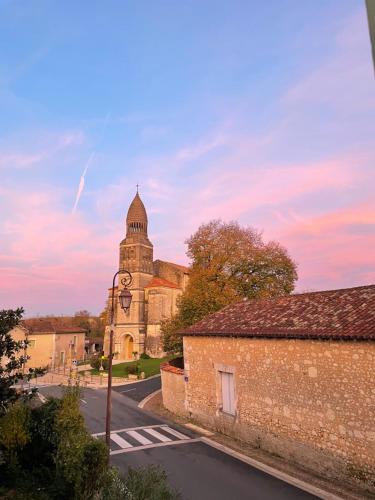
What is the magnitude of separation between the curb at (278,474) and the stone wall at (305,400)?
90 centimetres

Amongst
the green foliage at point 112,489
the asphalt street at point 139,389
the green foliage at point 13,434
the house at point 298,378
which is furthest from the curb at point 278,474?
the asphalt street at point 139,389

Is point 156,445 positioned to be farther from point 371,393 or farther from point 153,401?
point 153,401

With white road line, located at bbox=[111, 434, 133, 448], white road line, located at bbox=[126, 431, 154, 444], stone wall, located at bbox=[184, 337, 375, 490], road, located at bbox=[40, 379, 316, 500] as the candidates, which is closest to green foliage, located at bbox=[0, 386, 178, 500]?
road, located at bbox=[40, 379, 316, 500]

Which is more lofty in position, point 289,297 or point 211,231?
point 211,231

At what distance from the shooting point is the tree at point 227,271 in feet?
99.2

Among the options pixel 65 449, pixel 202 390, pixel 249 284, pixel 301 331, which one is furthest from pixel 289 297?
pixel 249 284

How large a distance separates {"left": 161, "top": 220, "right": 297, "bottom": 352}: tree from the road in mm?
11552

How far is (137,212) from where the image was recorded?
58781 mm

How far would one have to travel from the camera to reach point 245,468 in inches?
465

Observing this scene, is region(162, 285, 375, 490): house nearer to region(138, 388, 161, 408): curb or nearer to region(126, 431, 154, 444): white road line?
region(126, 431, 154, 444): white road line

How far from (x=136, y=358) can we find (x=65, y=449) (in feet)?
157

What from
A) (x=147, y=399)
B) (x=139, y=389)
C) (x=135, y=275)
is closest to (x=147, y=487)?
(x=147, y=399)

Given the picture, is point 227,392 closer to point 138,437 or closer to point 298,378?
point 138,437

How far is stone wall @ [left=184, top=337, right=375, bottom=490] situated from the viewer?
1012 centimetres
